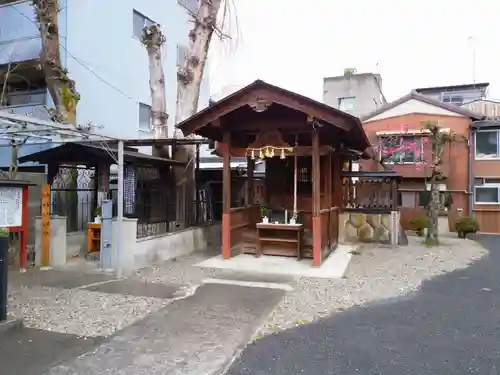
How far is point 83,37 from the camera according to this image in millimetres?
13562

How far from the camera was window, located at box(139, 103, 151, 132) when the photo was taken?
16281 mm

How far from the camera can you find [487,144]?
17.4m

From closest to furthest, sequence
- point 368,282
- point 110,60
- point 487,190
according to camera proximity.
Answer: point 368,282 → point 110,60 → point 487,190

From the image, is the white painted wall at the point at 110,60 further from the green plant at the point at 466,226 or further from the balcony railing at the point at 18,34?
the green plant at the point at 466,226

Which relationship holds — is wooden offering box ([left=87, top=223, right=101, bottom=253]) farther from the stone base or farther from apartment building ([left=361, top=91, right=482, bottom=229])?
apartment building ([left=361, top=91, right=482, bottom=229])

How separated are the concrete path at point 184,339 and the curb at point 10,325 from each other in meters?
1.03

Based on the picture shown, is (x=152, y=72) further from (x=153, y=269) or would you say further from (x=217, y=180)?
(x=153, y=269)

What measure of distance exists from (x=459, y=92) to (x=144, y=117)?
58.4 ft

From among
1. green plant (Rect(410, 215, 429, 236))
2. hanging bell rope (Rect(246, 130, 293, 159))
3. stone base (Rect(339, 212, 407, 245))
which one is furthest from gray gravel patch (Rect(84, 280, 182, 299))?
green plant (Rect(410, 215, 429, 236))

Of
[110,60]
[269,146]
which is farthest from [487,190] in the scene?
[110,60]

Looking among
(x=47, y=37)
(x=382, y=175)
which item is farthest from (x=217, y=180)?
(x=47, y=37)

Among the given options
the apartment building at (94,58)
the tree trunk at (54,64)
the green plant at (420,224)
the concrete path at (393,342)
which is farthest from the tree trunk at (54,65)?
the green plant at (420,224)

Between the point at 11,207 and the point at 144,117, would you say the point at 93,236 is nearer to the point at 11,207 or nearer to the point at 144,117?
the point at 11,207

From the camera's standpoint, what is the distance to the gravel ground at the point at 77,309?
4.56 metres
